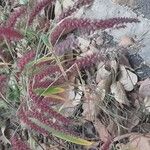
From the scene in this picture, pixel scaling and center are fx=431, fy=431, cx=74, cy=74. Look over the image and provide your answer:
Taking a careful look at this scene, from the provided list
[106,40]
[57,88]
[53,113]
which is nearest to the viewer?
[53,113]

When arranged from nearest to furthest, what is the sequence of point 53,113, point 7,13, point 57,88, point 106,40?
point 53,113
point 57,88
point 106,40
point 7,13

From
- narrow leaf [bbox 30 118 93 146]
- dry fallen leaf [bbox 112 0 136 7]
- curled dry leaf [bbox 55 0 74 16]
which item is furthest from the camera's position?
curled dry leaf [bbox 55 0 74 16]

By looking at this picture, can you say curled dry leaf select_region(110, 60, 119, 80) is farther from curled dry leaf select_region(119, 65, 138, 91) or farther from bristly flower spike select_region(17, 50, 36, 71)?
bristly flower spike select_region(17, 50, 36, 71)

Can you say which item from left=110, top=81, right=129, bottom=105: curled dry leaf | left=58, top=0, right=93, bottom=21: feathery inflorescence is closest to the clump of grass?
left=58, top=0, right=93, bottom=21: feathery inflorescence

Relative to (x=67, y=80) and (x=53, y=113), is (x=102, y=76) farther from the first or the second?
(x=53, y=113)

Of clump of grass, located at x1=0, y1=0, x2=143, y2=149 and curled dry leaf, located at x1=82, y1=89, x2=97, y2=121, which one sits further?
curled dry leaf, located at x1=82, y1=89, x2=97, y2=121

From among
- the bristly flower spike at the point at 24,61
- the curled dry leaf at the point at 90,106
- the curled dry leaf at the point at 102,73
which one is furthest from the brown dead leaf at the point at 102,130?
the bristly flower spike at the point at 24,61

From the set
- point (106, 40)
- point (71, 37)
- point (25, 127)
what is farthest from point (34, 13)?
point (25, 127)
